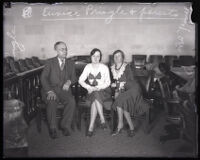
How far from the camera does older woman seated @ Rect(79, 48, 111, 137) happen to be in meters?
5.09

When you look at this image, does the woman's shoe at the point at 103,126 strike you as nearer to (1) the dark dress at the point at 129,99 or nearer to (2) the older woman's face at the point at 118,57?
(1) the dark dress at the point at 129,99

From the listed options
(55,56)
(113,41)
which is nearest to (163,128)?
(113,41)

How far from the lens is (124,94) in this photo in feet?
16.8

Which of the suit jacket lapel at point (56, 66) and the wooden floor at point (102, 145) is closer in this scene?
the wooden floor at point (102, 145)

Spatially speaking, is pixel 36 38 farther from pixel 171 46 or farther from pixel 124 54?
pixel 171 46

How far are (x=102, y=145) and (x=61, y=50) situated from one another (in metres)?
1.38

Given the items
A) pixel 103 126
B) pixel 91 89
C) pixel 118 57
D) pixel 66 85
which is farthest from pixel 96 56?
pixel 103 126

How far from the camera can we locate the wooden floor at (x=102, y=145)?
4.83 meters

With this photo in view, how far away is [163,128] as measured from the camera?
5184 mm

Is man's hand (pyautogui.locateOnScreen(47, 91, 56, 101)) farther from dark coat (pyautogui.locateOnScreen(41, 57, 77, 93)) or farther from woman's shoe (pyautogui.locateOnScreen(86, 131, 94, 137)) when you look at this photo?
woman's shoe (pyautogui.locateOnScreen(86, 131, 94, 137))

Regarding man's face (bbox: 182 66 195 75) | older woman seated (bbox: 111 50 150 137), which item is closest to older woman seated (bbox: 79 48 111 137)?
older woman seated (bbox: 111 50 150 137)

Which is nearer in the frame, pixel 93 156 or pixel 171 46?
pixel 93 156

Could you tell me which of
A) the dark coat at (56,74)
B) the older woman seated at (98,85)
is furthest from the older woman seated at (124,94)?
the dark coat at (56,74)

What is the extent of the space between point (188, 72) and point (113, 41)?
3.70 feet
